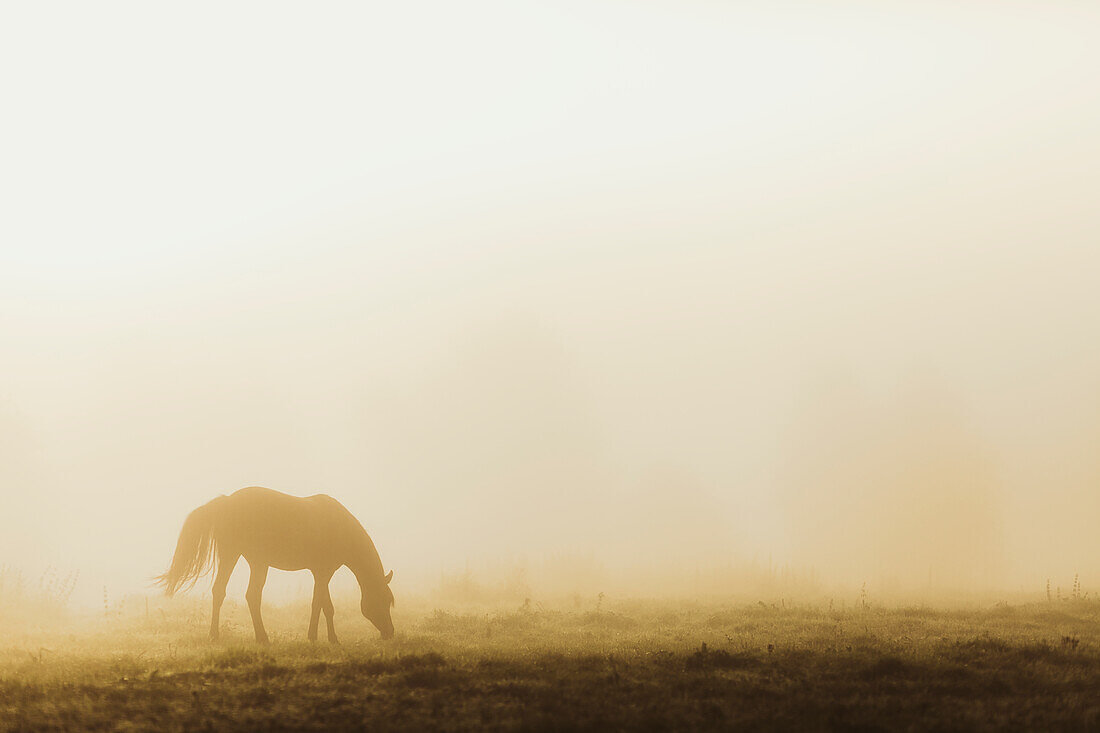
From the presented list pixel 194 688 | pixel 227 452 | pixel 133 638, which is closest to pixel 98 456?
pixel 227 452

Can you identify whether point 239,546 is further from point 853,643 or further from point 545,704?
point 853,643

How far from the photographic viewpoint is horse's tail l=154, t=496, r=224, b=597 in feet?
51.3

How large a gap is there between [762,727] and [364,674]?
530cm

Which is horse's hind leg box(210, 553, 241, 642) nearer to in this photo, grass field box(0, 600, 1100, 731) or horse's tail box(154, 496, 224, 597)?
horse's tail box(154, 496, 224, 597)

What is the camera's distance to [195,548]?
15805mm

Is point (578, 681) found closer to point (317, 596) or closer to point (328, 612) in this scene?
point (328, 612)

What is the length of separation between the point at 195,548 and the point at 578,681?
31.8ft

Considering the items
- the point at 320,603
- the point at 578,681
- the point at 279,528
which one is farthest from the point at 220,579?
the point at 578,681

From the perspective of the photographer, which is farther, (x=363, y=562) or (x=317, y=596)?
(x=363, y=562)

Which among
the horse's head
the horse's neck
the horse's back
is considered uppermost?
the horse's back

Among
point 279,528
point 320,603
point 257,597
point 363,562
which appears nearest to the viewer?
point 257,597

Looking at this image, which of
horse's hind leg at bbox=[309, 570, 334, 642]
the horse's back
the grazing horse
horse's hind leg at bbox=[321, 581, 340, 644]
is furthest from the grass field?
the horse's back

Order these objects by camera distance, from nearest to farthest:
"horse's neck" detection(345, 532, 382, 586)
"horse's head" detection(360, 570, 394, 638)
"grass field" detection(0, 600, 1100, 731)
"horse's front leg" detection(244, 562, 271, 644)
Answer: "grass field" detection(0, 600, 1100, 731), "horse's front leg" detection(244, 562, 271, 644), "horse's head" detection(360, 570, 394, 638), "horse's neck" detection(345, 532, 382, 586)

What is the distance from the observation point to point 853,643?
43.6 feet
